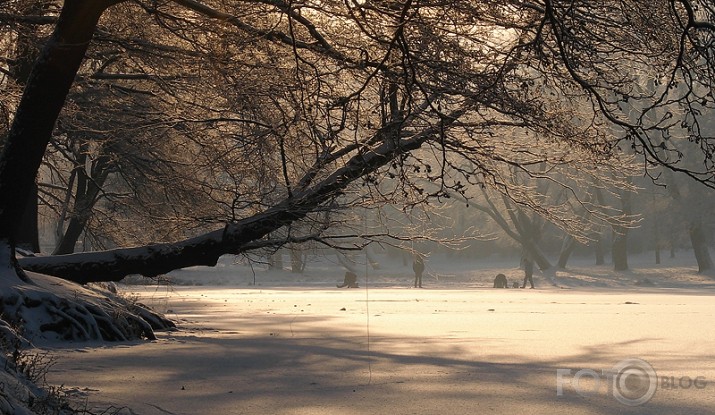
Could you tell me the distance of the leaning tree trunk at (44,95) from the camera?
10.5m

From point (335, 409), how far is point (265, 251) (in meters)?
8.14

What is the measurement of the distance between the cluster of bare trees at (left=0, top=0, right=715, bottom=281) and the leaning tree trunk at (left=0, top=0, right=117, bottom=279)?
16 mm

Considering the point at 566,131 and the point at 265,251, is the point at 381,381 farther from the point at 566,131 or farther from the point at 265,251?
the point at 265,251

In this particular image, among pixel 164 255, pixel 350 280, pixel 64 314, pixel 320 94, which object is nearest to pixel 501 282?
pixel 350 280

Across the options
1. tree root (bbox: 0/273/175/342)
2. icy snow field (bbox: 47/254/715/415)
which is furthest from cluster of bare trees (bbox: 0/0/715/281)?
icy snow field (bbox: 47/254/715/415)

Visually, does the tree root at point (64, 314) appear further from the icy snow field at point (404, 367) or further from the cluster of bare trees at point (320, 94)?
the cluster of bare trees at point (320, 94)

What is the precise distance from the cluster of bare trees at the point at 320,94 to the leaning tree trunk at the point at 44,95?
0.02 metres

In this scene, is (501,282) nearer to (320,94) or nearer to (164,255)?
(164,255)

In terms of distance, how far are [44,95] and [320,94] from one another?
2.98m

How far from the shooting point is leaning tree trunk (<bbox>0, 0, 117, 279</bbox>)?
10516mm

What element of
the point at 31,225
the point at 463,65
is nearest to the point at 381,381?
the point at 463,65

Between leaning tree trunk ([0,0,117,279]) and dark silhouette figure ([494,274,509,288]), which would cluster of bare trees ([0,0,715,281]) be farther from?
dark silhouette figure ([494,274,509,288])

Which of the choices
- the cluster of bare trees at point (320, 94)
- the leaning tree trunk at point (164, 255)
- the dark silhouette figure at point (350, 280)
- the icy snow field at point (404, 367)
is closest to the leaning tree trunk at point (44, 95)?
the cluster of bare trees at point (320, 94)

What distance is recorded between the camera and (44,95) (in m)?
10.6
